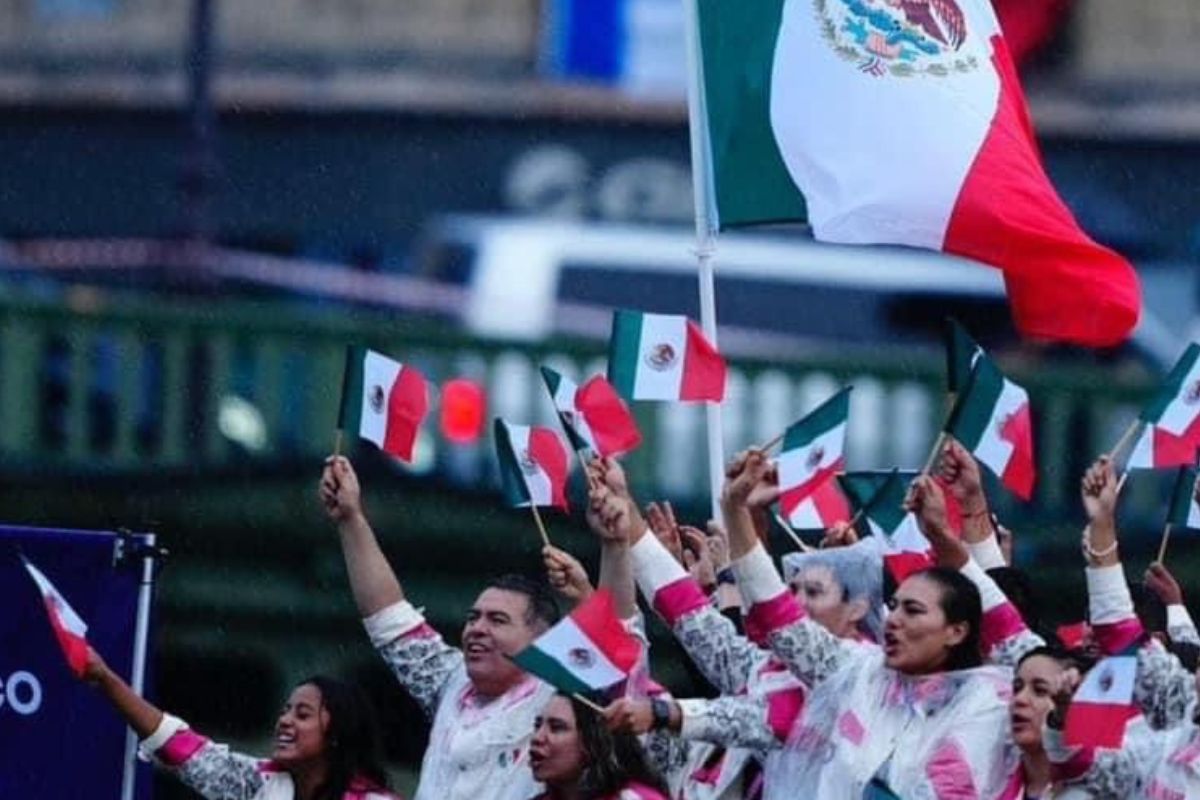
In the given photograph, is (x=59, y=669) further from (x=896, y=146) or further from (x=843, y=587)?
(x=896, y=146)

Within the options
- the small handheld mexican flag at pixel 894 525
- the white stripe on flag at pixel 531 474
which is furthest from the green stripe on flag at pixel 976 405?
the white stripe on flag at pixel 531 474

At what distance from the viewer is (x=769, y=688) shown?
13.1 meters

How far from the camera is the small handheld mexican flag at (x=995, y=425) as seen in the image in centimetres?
1325

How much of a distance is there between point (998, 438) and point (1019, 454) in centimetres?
13

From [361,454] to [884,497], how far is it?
5.10m

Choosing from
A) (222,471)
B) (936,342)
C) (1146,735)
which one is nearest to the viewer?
(1146,735)

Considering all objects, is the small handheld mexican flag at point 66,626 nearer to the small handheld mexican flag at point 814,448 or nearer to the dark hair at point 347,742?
the dark hair at point 347,742

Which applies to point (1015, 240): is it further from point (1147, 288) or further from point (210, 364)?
point (1147, 288)

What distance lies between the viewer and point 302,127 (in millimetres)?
35062

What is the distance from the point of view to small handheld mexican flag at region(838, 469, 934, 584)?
13.6 m

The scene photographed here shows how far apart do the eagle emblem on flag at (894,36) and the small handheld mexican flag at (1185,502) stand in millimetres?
1456

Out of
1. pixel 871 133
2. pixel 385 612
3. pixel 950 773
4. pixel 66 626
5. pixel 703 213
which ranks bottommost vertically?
pixel 950 773

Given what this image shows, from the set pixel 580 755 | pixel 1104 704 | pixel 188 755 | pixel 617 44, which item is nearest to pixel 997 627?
pixel 580 755

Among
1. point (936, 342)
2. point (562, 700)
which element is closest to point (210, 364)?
point (562, 700)
